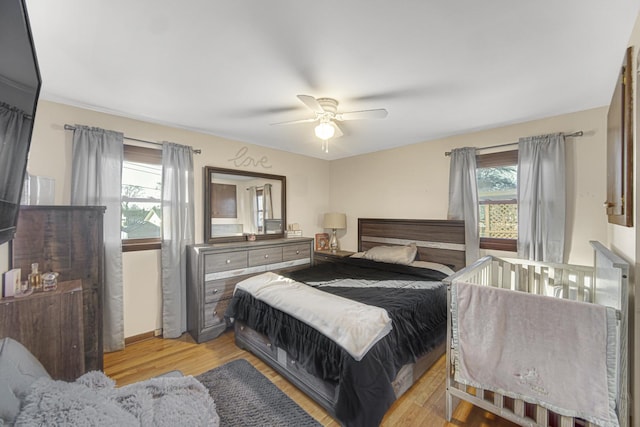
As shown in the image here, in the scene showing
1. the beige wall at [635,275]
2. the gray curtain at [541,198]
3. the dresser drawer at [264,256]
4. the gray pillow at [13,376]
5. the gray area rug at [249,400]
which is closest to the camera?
the gray pillow at [13,376]

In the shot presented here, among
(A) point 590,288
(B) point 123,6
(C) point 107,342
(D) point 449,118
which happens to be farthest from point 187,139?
(A) point 590,288

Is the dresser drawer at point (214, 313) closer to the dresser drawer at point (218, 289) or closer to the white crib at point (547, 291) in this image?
the dresser drawer at point (218, 289)

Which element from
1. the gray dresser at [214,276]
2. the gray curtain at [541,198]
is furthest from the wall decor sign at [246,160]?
the gray curtain at [541,198]

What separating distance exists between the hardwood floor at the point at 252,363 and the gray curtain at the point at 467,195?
138 cm

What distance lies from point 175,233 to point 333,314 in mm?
2124

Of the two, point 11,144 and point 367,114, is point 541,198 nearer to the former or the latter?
point 367,114

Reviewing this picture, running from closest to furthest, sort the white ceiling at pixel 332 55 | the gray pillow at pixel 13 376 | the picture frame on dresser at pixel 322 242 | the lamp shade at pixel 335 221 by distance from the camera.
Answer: the gray pillow at pixel 13 376 → the white ceiling at pixel 332 55 → the lamp shade at pixel 335 221 → the picture frame on dresser at pixel 322 242

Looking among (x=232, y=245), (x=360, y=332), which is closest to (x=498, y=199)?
(x=360, y=332)

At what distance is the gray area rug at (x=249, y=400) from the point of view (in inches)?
68.7

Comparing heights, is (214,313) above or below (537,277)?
below

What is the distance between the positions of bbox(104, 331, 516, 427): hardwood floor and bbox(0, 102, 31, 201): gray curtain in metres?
1.92

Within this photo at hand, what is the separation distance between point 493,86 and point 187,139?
3211 millimetres

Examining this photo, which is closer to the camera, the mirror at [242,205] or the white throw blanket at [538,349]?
the white throw blanket at [538,349]

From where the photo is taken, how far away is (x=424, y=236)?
11.7ft
